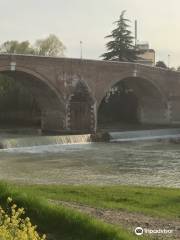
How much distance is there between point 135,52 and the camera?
5519cm

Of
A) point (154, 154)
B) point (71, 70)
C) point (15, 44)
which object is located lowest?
point (154, 154)

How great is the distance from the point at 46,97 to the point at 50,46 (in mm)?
21056

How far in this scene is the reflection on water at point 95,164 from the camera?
19.0 m

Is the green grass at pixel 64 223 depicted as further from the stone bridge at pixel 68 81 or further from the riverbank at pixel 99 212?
the stone bridge at pixel 68 81

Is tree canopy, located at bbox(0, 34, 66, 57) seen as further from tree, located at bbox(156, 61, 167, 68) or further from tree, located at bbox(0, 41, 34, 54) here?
tree, located at bbox(156, 61, 167, 68)

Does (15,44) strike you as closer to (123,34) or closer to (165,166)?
(123,34)

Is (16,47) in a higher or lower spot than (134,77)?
higher

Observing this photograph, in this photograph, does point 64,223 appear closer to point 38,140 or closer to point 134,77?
point 38,140

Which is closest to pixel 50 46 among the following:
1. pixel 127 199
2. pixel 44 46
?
pixel 44 46

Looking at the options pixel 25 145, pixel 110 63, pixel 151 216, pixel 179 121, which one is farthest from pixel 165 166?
pixel 179 121

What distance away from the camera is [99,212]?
351 inches

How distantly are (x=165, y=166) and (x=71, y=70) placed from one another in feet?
59.9

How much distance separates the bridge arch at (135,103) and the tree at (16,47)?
33.6 feet

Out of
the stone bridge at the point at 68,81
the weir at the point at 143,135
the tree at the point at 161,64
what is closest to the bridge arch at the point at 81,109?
the stone bridge at the point at 68,81
